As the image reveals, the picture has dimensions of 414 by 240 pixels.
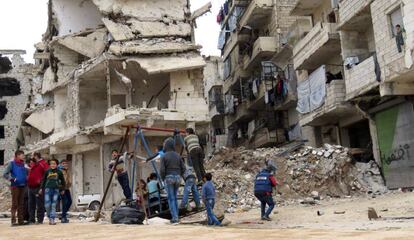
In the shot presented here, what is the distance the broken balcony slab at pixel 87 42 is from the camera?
27267 millimetres

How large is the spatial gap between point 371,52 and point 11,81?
133 ft

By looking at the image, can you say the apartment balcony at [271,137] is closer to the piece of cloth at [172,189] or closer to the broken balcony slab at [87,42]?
the broken balcony slab at [87,42]

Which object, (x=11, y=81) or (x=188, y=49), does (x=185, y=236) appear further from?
(x=11, y=81)

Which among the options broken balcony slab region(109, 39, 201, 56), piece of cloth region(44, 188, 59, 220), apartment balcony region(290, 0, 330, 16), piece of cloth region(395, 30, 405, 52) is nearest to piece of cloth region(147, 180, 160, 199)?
piece of cloth region(44, 188, 59, 220)

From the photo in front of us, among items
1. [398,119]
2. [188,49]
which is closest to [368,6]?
[398,119]

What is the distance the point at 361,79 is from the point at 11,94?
137ft

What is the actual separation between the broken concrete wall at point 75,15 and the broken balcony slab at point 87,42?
1324 millimetres

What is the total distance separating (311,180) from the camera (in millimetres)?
18719

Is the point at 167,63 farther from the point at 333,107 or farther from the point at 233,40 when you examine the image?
the point at 233,40

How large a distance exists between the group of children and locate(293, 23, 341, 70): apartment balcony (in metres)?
13.1

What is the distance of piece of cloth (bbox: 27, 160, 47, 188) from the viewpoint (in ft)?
37.7

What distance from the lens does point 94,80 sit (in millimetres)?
26359

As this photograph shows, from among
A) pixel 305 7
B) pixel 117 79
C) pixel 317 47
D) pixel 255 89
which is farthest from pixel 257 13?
pixel 117 79

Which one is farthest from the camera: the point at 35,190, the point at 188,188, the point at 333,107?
the point at 333,107
